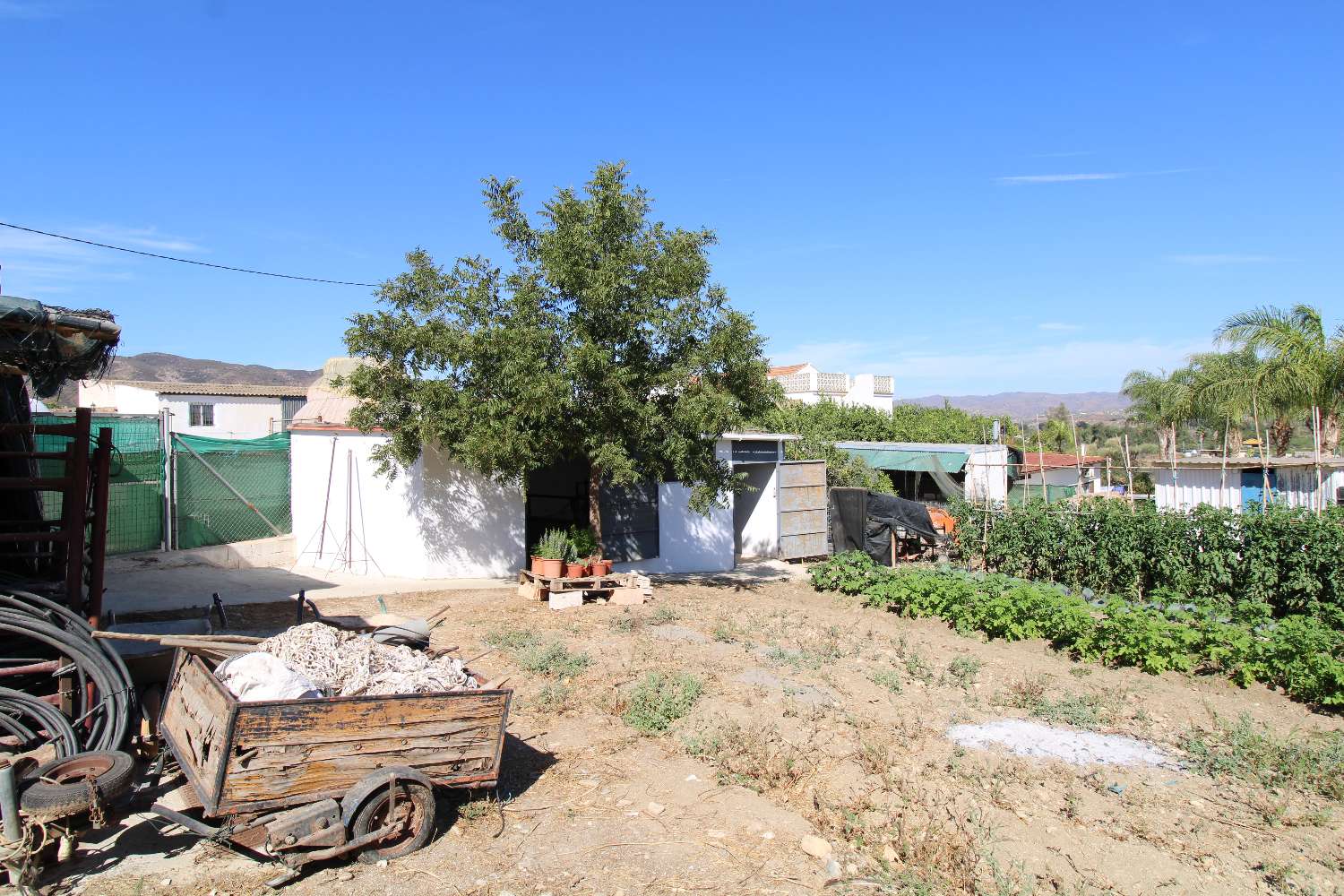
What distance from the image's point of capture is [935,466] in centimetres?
2717

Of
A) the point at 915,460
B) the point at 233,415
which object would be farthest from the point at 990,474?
the point at 233,415

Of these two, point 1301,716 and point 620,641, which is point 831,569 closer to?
point 620,641

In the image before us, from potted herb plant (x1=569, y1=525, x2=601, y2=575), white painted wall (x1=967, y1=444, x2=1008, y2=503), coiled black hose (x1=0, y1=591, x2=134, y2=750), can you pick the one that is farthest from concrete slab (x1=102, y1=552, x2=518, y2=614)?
white painted wall (x1=967, y1=444, x2=1008, y2=503)

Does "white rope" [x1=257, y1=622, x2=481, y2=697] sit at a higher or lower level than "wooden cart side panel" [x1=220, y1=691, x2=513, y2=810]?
higher

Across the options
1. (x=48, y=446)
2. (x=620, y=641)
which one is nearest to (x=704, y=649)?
(x=620, y=641)

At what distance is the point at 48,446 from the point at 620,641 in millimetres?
11463

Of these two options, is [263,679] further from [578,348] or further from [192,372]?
[192,372]

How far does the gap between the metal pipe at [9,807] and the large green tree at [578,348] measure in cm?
717

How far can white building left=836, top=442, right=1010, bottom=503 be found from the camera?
89.0 ft

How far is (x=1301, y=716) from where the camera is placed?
828cm

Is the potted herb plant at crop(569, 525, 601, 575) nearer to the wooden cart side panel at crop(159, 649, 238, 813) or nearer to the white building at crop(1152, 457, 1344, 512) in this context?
the wooden cart side panel at crop(159, 649, 238, 813)

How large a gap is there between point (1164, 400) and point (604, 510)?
24950 mm

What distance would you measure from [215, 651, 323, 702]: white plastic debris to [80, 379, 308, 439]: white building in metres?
32.7

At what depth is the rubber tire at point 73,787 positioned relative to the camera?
4449 mm
